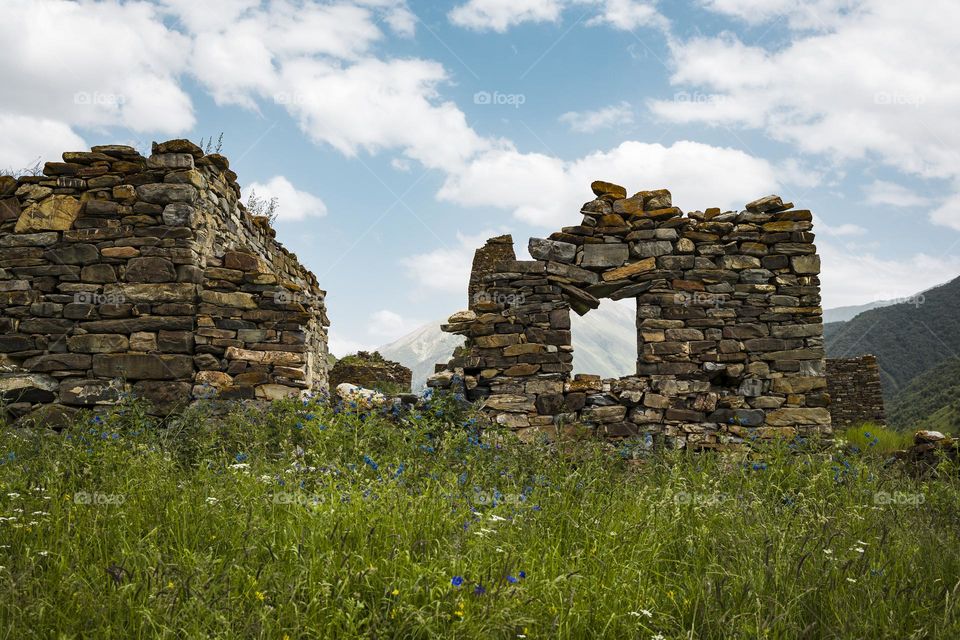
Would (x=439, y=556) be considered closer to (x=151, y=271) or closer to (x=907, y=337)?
(x=151, y=271)

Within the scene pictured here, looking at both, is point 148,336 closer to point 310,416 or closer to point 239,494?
point 310,416

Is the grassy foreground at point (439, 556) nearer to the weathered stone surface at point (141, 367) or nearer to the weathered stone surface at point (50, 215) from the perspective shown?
the weathered stone surface at point (141, 367)

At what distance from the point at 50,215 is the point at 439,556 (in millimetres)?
6769

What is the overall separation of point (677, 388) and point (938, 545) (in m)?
3.90

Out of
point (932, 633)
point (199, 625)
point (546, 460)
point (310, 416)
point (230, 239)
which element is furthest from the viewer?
point (230, 239)

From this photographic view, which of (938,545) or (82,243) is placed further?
(82,243)

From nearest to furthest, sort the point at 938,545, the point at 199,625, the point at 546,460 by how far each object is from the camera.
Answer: the point at 199,625, the point at 938,545, the point at 546,460

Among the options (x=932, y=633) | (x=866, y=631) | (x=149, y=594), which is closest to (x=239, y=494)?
(x=149, y=594)

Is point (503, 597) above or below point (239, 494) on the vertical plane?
below

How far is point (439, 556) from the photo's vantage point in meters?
→ 2.88

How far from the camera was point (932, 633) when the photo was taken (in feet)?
8.95

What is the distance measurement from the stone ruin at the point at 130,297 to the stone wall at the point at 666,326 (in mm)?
2245

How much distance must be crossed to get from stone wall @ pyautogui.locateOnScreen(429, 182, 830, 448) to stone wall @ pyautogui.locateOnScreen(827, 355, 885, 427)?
11.2 meters

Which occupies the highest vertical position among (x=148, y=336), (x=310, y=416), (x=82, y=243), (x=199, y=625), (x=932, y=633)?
(x=82, y=243)
